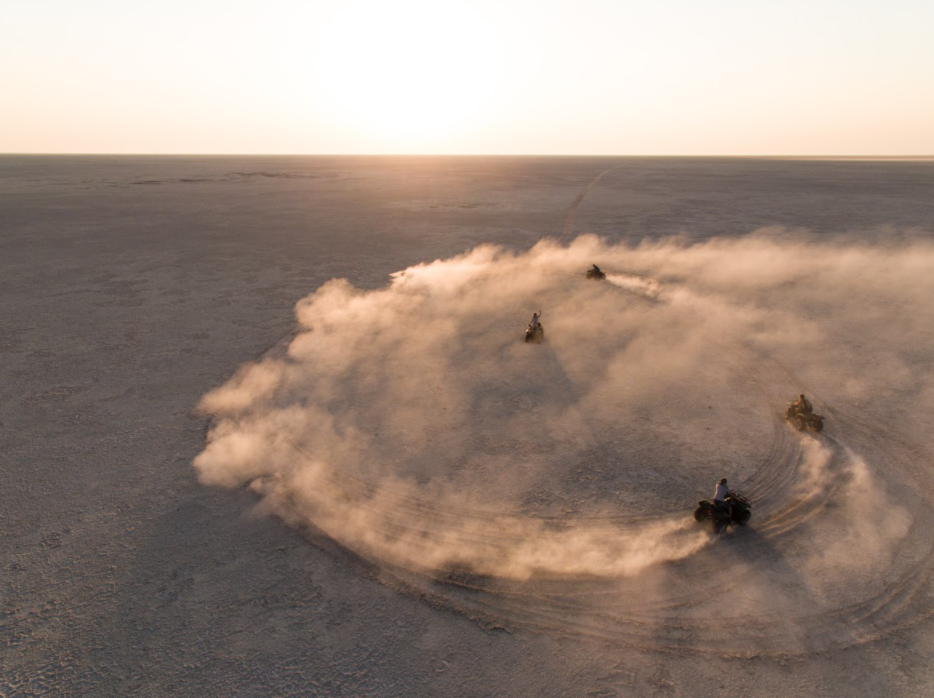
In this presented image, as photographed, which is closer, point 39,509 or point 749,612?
point 749,612

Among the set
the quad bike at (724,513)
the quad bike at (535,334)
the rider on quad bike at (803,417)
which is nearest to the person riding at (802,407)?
the rider on quad bike at (803,417)

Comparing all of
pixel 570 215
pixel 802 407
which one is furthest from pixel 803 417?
pixel 570 215

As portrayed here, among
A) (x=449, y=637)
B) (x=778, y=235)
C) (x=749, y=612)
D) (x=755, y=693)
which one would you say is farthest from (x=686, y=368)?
(x=778, y=235)

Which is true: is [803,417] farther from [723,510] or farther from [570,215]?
[570,215]

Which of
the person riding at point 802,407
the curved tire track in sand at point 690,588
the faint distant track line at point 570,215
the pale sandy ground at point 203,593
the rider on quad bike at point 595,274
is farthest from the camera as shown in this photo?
the faint distant track line at point 570,215

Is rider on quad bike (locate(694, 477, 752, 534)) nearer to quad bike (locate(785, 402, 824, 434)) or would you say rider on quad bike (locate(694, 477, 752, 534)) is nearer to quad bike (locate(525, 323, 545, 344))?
quad bike (locate(785, 402, 824, 434))

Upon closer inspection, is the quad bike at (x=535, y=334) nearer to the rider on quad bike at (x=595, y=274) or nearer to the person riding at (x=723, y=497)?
the rider on quad bike at (x=595, y=274)

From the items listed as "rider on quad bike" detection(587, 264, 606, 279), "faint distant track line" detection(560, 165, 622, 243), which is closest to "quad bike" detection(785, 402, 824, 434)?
"rider on quad bike" detection(587, 264, 606, 279)

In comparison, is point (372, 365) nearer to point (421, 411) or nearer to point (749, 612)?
point (421, 411)
